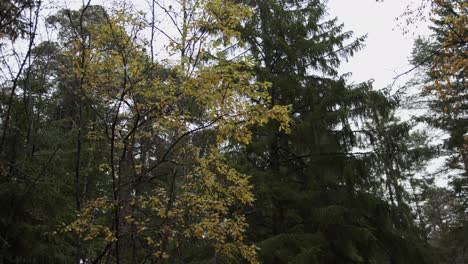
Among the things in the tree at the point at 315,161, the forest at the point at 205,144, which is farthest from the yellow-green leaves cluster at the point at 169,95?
the tree at the point at 315,161

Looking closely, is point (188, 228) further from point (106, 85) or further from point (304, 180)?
point (304, 180)

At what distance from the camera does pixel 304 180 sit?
8062mm

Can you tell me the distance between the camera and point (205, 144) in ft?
22.1

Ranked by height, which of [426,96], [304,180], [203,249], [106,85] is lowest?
[203,249]

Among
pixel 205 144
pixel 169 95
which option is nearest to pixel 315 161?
pixel 205 144

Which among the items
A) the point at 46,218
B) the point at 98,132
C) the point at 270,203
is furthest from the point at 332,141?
the point at 46,218

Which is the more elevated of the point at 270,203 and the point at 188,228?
the point at 270,203

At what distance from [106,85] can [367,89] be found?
5.63 meters

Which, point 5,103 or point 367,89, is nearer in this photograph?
point 5,103

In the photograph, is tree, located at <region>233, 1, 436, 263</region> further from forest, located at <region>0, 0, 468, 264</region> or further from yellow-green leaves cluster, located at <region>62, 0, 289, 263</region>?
yellow-green leaves cluster, located at <region>62, 0, 289, 263</region>

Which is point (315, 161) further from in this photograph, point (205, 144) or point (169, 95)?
point (169, 95)

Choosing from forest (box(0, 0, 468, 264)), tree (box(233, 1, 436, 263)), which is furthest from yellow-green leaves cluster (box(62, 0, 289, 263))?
tree (box(233, 1, 436, 263))

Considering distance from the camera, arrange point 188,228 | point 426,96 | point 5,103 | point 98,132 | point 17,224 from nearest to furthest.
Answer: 1. point 188,228
2. point 98,132
3. point 17,224
4. point 5,103
5. point 426,96

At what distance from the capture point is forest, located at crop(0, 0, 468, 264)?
13.7ft
